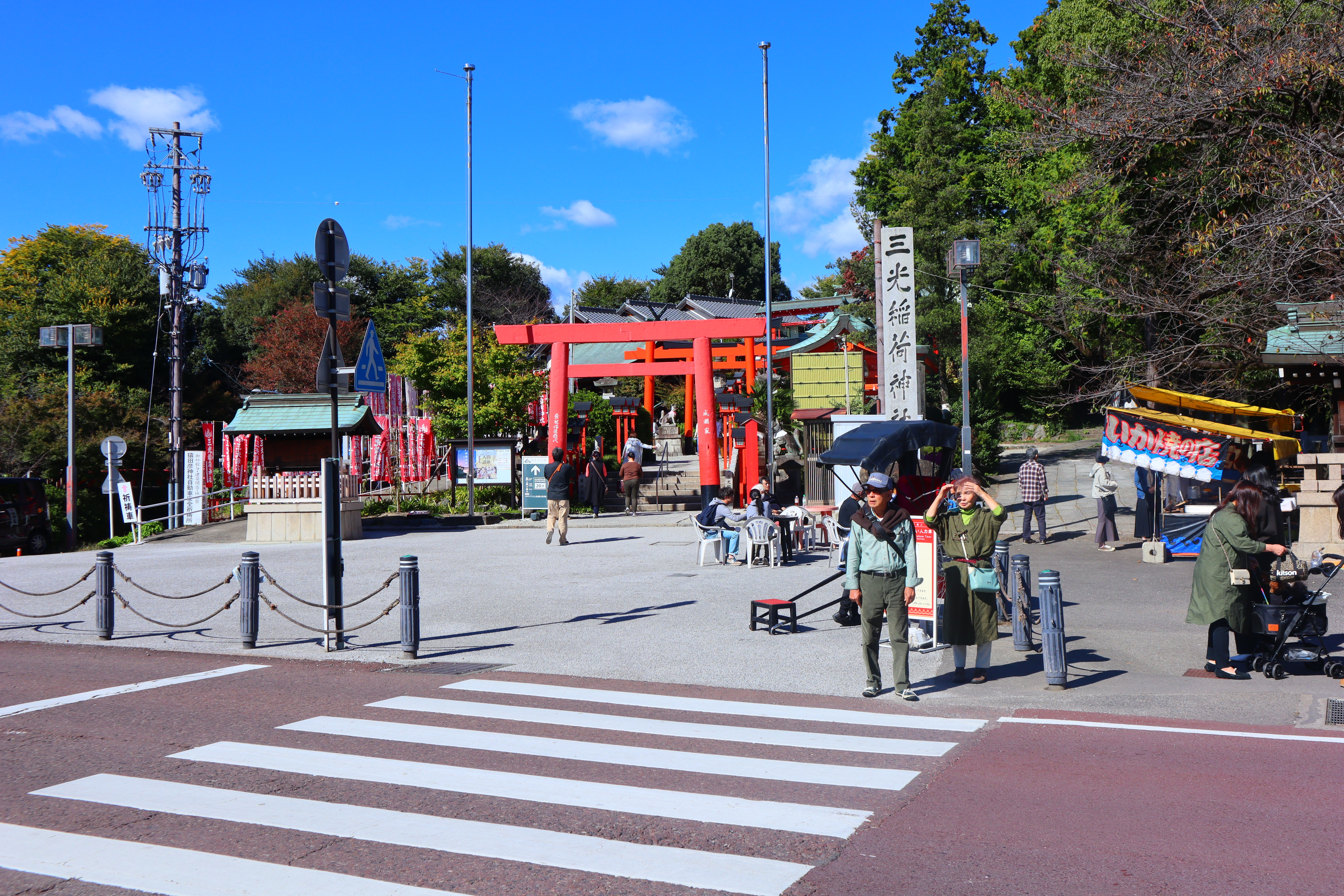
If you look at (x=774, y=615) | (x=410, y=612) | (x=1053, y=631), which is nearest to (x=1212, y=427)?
(x=774, y=615)

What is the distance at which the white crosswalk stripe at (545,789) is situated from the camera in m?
4.99

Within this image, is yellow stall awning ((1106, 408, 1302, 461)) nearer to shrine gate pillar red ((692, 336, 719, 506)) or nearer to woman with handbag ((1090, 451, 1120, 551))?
woman with handbag ((1090, 451, 1120, 551))

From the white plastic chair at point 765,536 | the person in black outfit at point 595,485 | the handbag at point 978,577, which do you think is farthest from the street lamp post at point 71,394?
the handbag at point 978,577

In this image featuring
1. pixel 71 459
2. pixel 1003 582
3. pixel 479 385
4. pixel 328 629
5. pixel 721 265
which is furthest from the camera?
pixel 721 265

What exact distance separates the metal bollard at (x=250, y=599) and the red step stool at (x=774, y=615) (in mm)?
5387

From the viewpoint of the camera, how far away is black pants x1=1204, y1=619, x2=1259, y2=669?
329 inches

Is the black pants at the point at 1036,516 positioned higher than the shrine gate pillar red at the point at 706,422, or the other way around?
the shrine gate pillar red at the point at 706,422

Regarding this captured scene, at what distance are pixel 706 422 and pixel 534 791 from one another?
21.1 metres

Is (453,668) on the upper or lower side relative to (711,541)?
lower

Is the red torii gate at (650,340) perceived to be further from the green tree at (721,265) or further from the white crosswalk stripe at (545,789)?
the green tree at (721,265)

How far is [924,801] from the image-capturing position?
5246 millimetres

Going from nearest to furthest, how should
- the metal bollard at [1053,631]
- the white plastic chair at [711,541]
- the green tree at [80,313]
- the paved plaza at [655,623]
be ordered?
1. the metal bollard at [1053,631]
2. the paved plaza at [655,623]
3. the white plastic chair at [711,541]
4. the green tree at [80,313]

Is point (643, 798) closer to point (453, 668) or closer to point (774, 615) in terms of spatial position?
point (453, 668)

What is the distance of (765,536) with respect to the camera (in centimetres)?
1609
